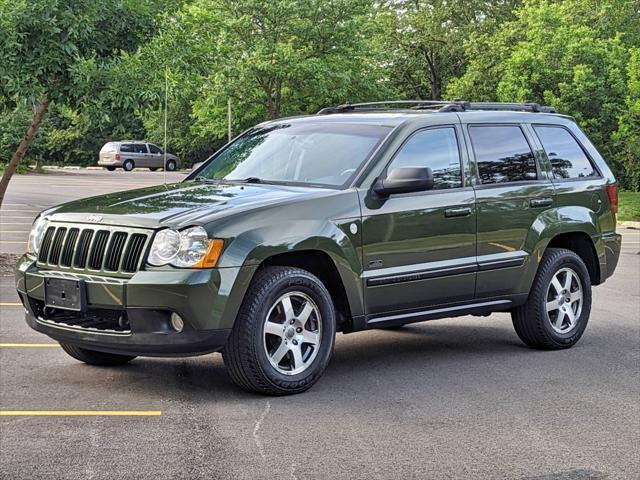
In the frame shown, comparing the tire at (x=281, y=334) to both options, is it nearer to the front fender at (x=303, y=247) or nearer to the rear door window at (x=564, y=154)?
the front fender at (x=303, y=247)

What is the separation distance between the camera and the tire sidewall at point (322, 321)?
22.3 ft

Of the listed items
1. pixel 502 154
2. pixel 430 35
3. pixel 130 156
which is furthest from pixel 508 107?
pixel 130 156

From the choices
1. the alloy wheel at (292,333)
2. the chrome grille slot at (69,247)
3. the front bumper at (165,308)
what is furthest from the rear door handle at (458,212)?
the chrome grille slot at (69,247)

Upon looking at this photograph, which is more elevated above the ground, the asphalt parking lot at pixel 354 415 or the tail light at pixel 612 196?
the tail light at pixel 612 196

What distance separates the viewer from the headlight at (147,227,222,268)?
21.7ft

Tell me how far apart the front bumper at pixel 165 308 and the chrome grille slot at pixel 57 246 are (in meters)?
0.39

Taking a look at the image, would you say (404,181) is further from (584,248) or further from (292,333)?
(584,248)

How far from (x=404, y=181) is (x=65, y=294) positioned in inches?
92.1

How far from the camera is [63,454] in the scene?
554cm

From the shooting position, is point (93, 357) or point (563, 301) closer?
point (93, 357)

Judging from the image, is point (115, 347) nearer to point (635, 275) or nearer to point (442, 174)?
point (442, 174)

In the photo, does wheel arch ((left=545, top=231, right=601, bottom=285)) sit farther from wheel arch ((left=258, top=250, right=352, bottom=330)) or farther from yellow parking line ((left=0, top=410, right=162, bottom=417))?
yellow parking line ((left=0, top=410, right=162, bottom=417))

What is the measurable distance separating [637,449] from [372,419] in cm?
150

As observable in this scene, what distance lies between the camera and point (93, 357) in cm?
793
